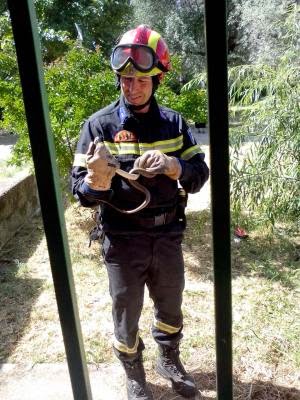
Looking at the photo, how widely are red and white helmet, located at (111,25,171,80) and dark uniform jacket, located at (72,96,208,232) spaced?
0.14 m

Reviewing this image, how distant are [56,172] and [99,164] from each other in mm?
466

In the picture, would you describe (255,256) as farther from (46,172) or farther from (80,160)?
(46,172)

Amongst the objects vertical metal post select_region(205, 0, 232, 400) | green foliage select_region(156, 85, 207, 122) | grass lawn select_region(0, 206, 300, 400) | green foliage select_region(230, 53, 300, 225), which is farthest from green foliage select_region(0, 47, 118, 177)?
vertical metal post select_region(205, 0, 232, 400)

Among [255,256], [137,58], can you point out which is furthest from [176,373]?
[255,256]

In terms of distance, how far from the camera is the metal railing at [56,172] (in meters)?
0.93

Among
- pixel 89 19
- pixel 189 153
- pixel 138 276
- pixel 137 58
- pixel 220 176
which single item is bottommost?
pixel 138 276

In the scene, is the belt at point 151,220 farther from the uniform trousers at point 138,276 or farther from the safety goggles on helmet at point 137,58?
the safety goggles on helmet at point 137,58

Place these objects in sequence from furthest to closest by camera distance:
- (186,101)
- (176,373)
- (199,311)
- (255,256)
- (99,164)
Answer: (186,101)
(255,256)
(199,311)
(176,373)
(99,164)

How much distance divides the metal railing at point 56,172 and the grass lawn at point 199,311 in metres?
1.26

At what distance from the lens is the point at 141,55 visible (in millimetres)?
1773

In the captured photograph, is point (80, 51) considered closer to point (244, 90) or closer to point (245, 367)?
point (244, 90)

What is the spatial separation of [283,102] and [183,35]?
42.5 ft

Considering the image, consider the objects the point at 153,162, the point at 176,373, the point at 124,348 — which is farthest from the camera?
the point at 176,373

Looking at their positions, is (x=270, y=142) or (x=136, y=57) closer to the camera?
(x=136, y=57)
